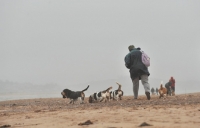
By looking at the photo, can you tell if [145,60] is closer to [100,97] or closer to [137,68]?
[137,68]

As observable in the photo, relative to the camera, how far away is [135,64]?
1273cm

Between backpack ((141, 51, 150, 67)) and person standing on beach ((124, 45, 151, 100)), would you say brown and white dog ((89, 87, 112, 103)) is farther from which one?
backpack ((141, 51, 150, 67))

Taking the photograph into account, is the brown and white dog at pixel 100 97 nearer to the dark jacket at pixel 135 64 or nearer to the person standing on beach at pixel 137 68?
the person standing on beach at pixel 137 68

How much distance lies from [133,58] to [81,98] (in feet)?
10.8

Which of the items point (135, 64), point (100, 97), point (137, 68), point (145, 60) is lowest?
point (100, 97)

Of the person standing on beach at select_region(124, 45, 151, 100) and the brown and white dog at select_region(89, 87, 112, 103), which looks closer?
the person standing on beach at select_region(124, 45, 151, 100)

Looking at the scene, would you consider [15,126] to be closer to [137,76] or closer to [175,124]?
[175,124]

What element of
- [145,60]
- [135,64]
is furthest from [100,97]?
[145,60]

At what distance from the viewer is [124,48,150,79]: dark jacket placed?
12609mm

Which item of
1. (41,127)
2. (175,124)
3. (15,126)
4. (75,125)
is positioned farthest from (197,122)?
(15,126)

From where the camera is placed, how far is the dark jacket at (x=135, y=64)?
12.6 metres

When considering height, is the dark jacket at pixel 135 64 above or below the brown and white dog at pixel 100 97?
above

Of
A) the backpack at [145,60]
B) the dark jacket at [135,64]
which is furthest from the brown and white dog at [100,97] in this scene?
the backpack at [145,60]

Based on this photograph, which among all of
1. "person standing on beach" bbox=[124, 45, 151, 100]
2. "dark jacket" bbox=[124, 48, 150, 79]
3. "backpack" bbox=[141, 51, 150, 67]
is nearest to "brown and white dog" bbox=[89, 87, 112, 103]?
"person standing on beach" bbox=[124, 45, 151, 100]
